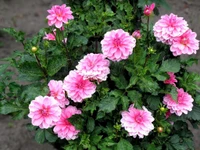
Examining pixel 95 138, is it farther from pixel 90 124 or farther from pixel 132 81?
pixel 132 81

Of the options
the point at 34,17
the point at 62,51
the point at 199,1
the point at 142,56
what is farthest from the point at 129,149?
the point at 199,1

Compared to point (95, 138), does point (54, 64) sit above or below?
above

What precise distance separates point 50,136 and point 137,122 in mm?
466

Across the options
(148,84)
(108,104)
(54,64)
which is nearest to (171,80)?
(148,84)

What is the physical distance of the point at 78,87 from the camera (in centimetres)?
157

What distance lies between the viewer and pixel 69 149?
1674mm

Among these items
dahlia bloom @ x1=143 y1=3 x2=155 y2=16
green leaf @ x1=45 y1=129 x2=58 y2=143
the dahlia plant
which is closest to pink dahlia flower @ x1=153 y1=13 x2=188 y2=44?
the dahlia plant

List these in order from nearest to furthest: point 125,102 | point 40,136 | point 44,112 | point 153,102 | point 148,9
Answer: point 44,112 < point 125,102 < point 153,102 < point 40,136 < point 148,9

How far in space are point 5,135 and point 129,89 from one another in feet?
4.87

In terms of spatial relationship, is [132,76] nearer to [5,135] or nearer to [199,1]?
[5,135]

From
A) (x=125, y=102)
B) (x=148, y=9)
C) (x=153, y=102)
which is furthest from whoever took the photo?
(x=148, y=9)

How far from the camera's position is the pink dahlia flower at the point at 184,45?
5.41ft

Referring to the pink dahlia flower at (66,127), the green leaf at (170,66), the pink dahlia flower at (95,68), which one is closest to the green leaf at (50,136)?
the pink dahlia flower at (66,127)

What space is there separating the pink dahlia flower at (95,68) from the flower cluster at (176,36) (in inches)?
12.1
